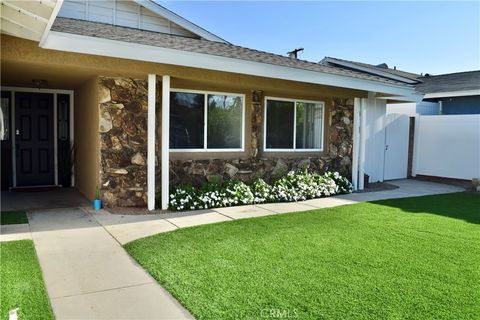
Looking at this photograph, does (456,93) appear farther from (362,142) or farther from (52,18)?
(52,18)

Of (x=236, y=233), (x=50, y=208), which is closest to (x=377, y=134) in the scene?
(x=236, y=233)

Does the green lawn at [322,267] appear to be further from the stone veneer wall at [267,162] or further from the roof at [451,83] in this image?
the roof at [451,83]

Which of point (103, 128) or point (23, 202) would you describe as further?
point (23, 202)

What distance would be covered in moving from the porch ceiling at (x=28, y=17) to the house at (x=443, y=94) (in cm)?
1361

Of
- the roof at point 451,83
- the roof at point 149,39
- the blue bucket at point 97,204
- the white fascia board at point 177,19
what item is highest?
the white fascia board at point 177,19

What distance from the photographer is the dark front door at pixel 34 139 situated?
9492 mm

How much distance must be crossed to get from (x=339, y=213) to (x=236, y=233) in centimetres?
256

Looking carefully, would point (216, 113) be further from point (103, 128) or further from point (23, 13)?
point (23, 13)

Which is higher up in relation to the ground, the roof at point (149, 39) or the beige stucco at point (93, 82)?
the roof at point (149, 39)

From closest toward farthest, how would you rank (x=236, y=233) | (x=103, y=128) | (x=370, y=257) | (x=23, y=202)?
1. (x=370, y=257)
2. (x=236, y=233)
3. (x=103, y=128)
4. (x=23, y=202)

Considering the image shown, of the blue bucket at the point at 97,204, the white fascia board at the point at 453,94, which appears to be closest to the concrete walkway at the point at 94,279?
the blue bucket at the point at 97,204

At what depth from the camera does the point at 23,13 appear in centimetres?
477

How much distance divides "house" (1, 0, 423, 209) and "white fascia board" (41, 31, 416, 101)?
0.8 inches

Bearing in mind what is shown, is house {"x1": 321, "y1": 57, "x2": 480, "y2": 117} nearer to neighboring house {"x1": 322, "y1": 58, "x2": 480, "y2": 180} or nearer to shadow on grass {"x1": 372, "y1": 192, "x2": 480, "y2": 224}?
neighboring house {"x1": 322, "y1": 58, "x2": 480, "y2": 180}
